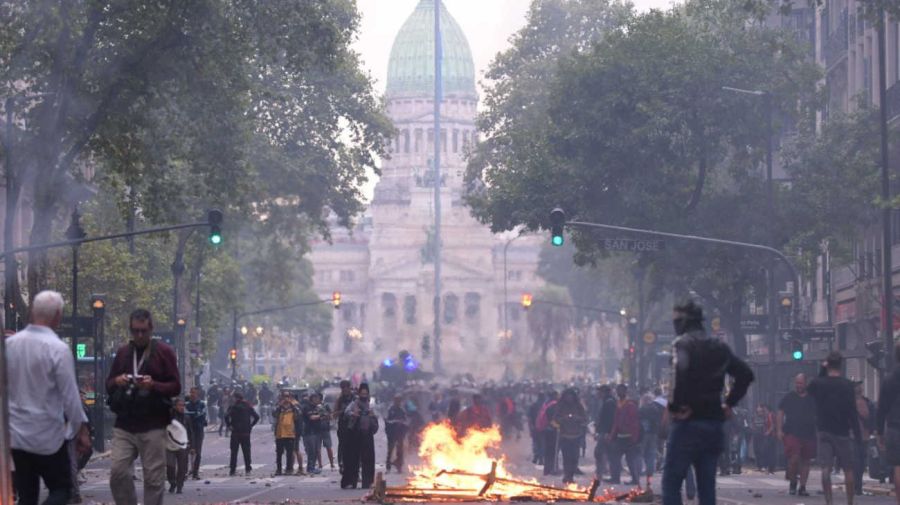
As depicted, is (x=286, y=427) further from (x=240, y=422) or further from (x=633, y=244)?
(x=633, y=244)

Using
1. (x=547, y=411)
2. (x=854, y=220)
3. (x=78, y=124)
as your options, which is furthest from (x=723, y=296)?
(x=78, y=124)

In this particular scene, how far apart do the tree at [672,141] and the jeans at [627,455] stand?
16.7 metres

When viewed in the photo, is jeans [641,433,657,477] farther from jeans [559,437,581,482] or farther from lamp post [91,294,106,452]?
lamp post [91,294,106,452]

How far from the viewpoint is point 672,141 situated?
51.0 m

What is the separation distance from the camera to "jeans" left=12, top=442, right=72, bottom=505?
43.4 feet

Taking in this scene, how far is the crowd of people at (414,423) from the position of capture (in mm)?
13297

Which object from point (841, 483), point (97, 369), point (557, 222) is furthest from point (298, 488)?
point (97, 369)

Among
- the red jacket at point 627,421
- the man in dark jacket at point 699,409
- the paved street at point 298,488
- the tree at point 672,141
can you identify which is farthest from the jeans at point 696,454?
the tree at point 672,141

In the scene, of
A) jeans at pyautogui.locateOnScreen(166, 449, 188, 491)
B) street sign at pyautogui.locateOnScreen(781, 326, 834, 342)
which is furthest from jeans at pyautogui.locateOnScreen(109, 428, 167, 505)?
street sign at pyautogui.locateOnScreen(781, 326, 834, 342)

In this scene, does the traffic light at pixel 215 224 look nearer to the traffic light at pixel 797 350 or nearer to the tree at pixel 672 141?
the traffic light at pixel 797 350

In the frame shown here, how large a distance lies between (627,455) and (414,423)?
13.3 m

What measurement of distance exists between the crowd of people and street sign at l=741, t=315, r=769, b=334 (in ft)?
16.0

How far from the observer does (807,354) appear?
44625 mm

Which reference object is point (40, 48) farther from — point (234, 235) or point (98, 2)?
point (234, 235)
